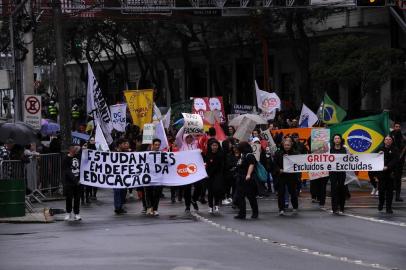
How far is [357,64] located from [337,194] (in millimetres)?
16204

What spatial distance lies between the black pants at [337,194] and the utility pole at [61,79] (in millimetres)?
8085

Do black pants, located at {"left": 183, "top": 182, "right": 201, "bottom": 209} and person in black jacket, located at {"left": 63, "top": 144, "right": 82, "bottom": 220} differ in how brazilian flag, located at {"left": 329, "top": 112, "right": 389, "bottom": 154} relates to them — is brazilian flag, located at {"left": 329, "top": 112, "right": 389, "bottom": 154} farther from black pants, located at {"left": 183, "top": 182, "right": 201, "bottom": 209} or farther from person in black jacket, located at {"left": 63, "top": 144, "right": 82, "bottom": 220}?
person in black jacket, located at {"left": 63, "top": 144, "right": 82, "bottom": 220}

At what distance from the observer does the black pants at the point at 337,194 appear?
57.3 ft

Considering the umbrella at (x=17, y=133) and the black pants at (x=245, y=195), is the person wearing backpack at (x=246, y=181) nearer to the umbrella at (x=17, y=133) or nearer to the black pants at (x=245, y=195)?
the black pants at (x=245, y=195)

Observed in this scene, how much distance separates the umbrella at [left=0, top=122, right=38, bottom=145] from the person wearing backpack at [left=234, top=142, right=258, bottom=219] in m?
7.61

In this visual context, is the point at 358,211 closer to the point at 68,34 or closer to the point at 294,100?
the point at 294,100

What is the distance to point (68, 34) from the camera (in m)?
49.2

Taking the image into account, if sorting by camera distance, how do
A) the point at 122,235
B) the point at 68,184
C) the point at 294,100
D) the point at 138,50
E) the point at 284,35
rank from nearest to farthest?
1. the point at 122,235
2. the point at 68,184
3. the point at 284,35
4. the point at 294,100
5. the point at 138,50

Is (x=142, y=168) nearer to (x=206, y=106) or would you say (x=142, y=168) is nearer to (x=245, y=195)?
(x=245, y=195)

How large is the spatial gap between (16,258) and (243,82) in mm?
44038

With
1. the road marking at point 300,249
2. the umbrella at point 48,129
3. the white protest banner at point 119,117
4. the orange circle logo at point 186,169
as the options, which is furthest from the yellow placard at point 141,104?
the road marking at point 300,249

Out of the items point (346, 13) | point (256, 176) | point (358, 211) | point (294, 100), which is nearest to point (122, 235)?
point (256, 176)

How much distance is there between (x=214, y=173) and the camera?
720 inches

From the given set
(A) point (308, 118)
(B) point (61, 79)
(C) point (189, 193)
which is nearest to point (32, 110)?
(B) point (61, 79)
